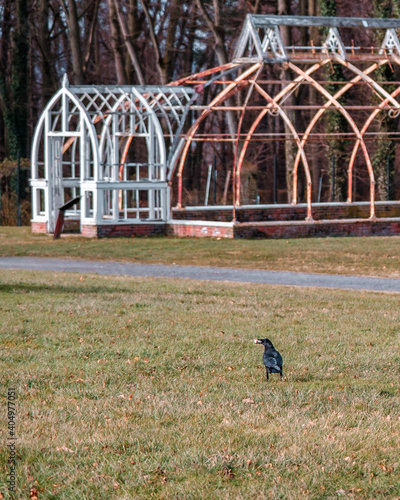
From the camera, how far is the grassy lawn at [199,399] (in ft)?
15.6

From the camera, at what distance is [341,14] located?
38281 mm

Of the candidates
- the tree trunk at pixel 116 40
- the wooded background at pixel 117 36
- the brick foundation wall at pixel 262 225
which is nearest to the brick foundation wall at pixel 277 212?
the brick foundation wall at pixel 262 225

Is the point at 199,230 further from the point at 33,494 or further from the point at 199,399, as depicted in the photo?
the point at 33,494

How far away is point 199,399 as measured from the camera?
252 inches

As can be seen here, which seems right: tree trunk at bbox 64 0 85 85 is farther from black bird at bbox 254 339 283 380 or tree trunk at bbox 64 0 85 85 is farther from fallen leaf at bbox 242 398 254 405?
fallen leaf at bbox 242 398 254 405

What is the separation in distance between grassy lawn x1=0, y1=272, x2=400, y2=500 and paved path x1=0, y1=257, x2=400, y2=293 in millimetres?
2558

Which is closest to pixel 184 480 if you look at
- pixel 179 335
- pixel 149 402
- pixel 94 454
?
pixel 94 454

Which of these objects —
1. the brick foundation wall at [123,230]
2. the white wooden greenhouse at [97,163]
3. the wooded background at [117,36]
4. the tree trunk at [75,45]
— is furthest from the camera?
the tree trunk at [75,45]

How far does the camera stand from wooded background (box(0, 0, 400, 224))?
101ft

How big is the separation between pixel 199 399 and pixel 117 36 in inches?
1038

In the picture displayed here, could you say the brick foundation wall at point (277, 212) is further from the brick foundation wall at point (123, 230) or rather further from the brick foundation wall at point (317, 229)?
the brick foundation wall at point (317, 229)

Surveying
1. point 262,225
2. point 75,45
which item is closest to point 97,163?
point 262,225

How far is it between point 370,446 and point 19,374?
309 cm

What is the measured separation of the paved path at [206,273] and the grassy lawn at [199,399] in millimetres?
2558
